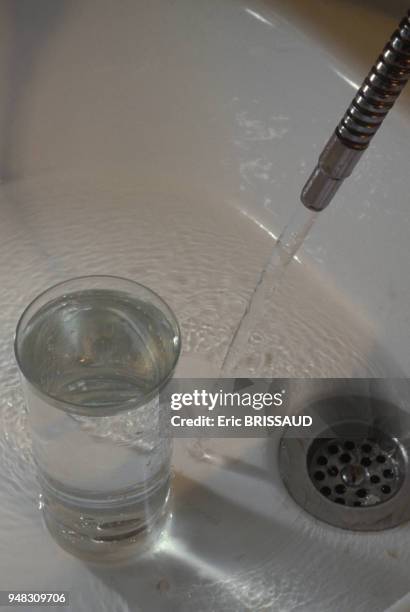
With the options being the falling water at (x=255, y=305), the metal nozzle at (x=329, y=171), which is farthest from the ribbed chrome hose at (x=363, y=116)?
the falling water at (x=255, y=305)

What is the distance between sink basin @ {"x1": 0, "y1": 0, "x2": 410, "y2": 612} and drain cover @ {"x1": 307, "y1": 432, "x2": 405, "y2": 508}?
2 cm

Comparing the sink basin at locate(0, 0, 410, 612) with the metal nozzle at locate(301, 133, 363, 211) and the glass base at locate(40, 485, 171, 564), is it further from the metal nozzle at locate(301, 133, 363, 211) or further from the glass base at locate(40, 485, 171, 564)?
the metal nozzle at locate(301, 133, 363, 211)

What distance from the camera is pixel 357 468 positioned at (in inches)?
20.5

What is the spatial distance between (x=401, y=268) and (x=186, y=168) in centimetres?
20

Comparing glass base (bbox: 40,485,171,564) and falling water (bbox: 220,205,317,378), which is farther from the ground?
falling water (bbox: 220,205,317,378)

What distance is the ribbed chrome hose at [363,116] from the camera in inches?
13.7

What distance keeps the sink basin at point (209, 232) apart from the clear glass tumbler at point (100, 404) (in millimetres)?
29

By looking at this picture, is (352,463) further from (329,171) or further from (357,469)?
(329,171)

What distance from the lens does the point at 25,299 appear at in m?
0.59

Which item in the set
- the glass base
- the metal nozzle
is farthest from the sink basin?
the metal nozzle

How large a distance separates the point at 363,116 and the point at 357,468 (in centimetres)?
24

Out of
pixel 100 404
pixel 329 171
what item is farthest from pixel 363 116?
pixel 100 404

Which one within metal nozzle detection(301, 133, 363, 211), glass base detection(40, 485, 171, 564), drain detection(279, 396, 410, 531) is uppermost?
metal nozzle detection(301, 133, 363, 211)

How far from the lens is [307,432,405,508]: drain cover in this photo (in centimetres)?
51
